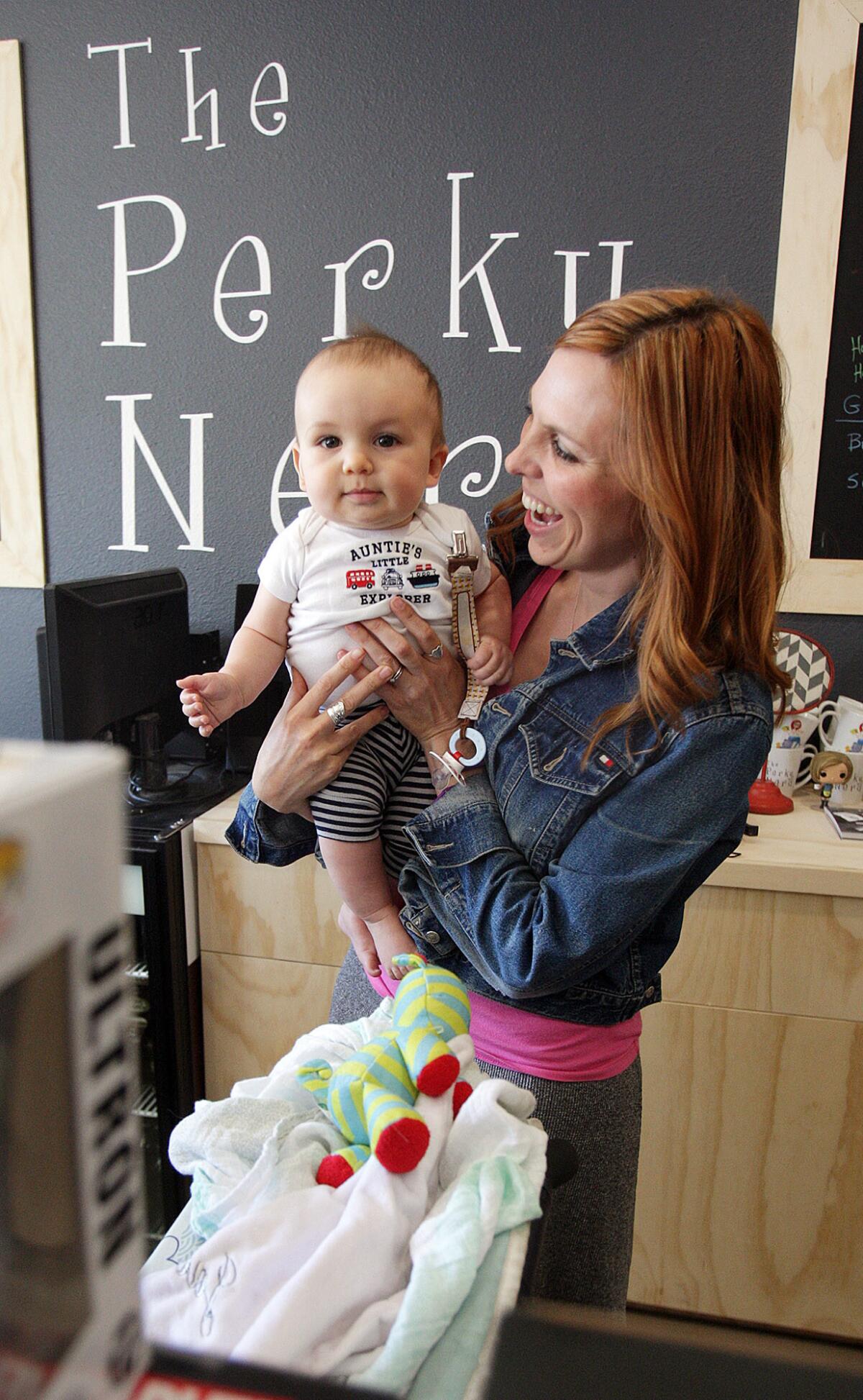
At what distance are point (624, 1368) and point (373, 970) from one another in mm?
1093

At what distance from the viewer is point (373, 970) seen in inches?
53.6

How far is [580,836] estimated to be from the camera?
105 cm

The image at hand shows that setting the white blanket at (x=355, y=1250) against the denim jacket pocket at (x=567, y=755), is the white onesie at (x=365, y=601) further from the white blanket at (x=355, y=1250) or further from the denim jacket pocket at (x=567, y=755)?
the white blanket at (x=355, y=1250)

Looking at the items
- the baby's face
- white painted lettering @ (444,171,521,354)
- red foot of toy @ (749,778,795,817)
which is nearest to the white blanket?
the baby's face

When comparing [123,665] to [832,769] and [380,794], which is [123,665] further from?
[832,769]

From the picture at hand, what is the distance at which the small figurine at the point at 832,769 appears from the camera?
2.04 meters

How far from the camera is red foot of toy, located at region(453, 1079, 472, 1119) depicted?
850 millimetres

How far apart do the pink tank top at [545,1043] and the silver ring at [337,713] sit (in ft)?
1.24

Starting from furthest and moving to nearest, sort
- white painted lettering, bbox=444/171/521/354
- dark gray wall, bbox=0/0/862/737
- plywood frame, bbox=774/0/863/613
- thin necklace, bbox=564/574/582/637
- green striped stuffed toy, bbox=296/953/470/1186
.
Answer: white painted lettering, bbox=444/171/521/354, dark gray wall, bbox=0/0/862/737, plywood frame, bbox=774/0/863/613, thin necklace, bbox=564/574/582/637, green striped stuffed toy, bbox=296/953/470/1186

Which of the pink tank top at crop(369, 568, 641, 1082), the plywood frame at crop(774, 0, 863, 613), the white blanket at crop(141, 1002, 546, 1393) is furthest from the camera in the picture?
the plywood frame at crop(774, 0, 863, 613)

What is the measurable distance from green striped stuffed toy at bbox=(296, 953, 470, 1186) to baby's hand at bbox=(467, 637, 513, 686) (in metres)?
0.44

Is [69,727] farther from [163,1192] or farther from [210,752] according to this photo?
[163,1192]

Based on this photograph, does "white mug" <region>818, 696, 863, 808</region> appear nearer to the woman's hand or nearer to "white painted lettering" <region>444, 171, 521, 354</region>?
"white painted lettering" <region>444, 171, 521, 354</region>

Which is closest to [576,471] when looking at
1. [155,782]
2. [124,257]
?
[155,782]
